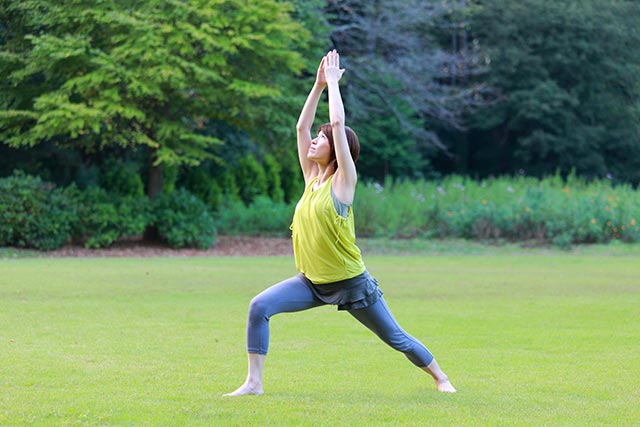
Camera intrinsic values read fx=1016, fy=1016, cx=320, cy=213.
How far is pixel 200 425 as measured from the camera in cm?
632

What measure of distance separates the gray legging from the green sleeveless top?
6.4 inches

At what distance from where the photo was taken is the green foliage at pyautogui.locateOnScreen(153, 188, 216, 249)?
81.9ft

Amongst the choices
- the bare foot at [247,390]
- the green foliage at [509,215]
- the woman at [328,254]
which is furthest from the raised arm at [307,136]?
the green foliage at [509,215]

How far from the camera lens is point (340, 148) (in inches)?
272

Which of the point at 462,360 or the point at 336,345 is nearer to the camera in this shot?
the point at 462,360

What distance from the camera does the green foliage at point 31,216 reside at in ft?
75.6

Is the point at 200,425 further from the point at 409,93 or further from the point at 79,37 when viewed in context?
the point at 409,93

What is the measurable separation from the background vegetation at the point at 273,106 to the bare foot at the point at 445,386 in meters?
16.8

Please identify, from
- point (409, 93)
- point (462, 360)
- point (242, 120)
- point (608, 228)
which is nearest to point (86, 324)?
point (462, 360)

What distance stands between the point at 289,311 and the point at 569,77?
127ft

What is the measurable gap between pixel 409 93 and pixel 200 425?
3143 centimetres

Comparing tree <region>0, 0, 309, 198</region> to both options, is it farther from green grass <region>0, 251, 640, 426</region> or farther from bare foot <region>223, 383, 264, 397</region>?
bare foot <region>223, 383, 264, 397</region>

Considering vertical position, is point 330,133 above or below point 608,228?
above

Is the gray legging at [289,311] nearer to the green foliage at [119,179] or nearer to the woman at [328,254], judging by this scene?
the woman at [328,254]
